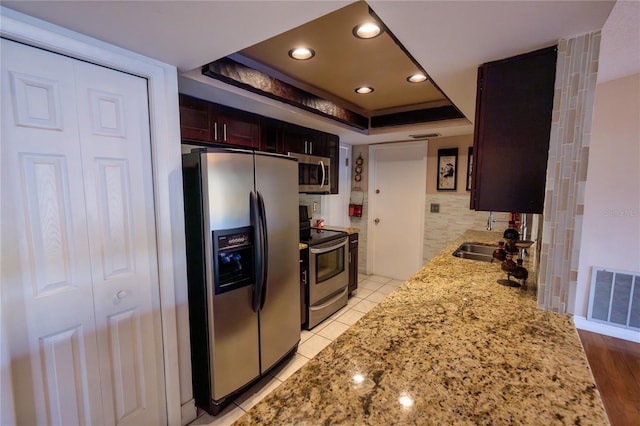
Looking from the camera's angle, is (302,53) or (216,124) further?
(216,124)

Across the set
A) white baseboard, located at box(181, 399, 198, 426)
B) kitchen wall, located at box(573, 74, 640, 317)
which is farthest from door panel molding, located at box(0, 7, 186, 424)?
kitchen wall, located at box(573, 74, 640, 317)

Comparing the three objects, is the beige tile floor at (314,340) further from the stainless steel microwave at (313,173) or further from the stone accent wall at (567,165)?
the stone accent wall at (567,165)

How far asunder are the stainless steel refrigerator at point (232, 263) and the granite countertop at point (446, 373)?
92 centimetres

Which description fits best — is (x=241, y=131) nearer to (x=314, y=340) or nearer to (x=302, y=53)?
(x=302, y=53)

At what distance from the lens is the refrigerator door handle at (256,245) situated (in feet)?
5.79

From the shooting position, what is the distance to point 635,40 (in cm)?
181

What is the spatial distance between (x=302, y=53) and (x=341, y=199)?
8.17ft

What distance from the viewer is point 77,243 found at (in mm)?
1248

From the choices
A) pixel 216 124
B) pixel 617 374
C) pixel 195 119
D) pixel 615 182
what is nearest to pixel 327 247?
pixel 216 124

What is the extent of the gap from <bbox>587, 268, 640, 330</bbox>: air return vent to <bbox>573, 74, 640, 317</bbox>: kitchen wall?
7 centimetres

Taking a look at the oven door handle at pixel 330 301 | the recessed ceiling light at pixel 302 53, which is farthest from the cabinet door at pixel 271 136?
the oven door handle at pixel 330 301

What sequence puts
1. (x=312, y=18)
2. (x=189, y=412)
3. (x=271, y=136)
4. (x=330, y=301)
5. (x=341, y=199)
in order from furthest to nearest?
1. (x=341, y=199)
2. (x=330, y=301)
3. (x=271, y=136)
4. (x=189, y=412)
5. (x=312, y=18)

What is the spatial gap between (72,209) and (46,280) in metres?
0.31

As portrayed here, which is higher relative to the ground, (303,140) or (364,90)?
(364,90)
